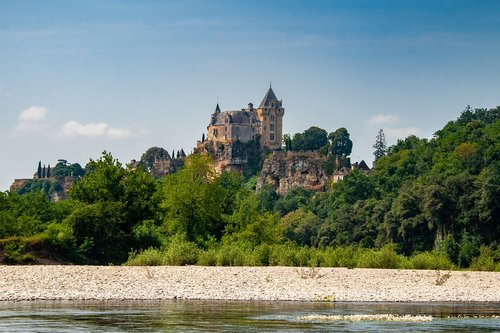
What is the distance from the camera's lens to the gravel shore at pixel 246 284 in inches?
1592

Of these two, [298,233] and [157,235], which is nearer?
[157,235]

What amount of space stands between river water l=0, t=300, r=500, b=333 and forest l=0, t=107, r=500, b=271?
55.2 feet

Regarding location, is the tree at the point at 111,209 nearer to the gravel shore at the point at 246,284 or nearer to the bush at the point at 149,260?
the bush at the point at 149,260

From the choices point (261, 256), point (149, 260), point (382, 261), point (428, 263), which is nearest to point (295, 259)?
point (261, 256)

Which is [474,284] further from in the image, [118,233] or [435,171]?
[435,171]

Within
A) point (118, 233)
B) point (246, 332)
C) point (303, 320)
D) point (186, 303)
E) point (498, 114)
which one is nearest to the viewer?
point (246, 332)

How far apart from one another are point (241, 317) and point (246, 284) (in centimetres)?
1075

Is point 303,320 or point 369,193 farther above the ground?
point 369,193

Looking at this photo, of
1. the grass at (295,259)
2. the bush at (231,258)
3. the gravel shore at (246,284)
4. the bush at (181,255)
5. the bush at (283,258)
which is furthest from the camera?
the bush at (181,255)

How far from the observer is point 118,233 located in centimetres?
6475

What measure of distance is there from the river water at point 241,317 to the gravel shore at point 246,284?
195cm

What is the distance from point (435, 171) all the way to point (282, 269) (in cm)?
6929

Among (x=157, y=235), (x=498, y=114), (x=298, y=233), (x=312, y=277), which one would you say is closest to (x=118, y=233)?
(x=157, y=235)

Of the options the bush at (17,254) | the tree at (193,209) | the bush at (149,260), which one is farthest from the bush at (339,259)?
the tree at (193,209)
